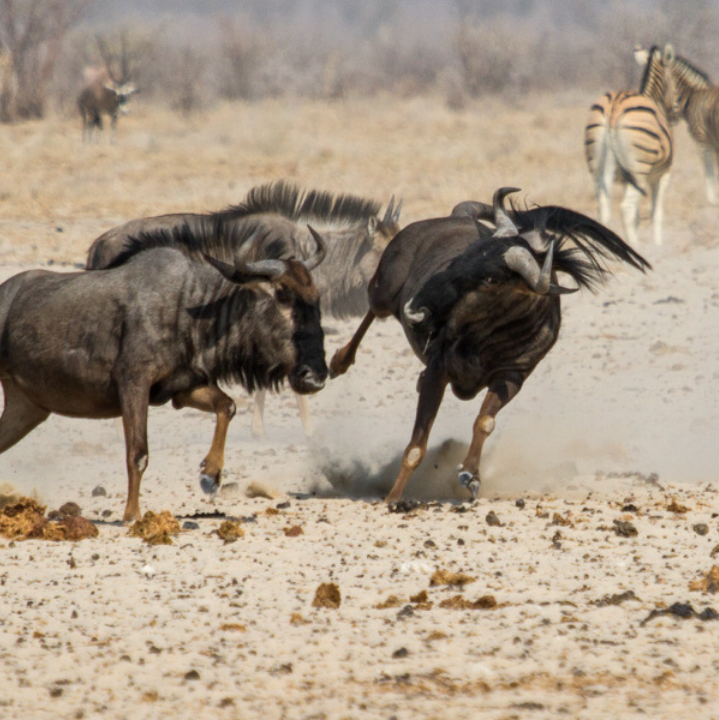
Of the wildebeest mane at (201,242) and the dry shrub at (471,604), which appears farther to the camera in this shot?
the wildebeest mane at (201,242)

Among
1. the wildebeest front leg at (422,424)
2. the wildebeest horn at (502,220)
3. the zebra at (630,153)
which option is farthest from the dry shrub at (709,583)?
the zebra at (630,153)

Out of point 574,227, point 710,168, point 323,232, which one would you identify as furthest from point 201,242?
point 710,168

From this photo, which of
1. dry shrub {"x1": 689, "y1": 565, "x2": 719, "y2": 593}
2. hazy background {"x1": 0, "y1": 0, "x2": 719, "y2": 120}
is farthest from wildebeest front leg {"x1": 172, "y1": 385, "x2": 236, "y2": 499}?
hazy background {"x1": 0, "y1": 0, "x2": 719, "y2": 120}

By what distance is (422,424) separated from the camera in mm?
6609

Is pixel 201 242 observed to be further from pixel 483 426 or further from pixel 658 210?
pixel 658 210

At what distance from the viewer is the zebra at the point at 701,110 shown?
63.0 feet

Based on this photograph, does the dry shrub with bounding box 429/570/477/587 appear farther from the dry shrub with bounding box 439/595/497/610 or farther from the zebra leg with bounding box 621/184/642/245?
the zebra leg with bounding box 621/184/642/245

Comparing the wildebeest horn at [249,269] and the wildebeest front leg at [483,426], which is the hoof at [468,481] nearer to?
the wildebeest front leg at [483,426]

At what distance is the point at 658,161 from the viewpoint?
55.1 ft

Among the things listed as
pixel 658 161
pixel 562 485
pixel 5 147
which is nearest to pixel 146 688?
pixel 562 485

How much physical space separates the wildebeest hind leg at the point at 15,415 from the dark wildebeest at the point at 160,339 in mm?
215

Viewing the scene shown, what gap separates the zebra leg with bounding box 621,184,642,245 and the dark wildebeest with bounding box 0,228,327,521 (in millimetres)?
10276

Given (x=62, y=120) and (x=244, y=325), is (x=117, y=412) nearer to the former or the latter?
(x=244, y=325)

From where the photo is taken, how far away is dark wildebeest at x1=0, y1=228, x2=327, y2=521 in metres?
6.06
